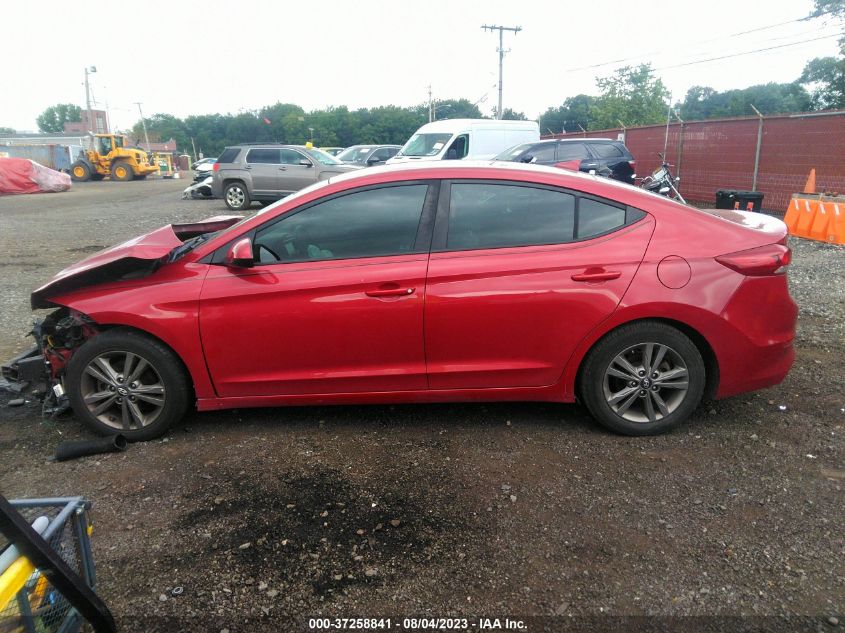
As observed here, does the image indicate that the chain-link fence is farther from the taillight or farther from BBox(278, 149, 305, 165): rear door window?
BBox(278, 149, 305, 165): rear door window

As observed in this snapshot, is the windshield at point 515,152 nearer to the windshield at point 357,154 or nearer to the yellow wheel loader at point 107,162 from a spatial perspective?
the windshield at point 357,154

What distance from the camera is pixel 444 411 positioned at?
4141mm

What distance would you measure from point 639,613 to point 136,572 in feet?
6.82

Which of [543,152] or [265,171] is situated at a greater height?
[543,152]

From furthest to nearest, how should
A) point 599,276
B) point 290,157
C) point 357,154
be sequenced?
point 357,154
point 290,157
point 599,276

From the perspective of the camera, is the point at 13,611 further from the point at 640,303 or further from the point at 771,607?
the point at 640,303

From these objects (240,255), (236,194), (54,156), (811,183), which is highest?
(54,156)

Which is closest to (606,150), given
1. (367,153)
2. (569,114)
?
(367,153)

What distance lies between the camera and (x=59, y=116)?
125750 millimetres

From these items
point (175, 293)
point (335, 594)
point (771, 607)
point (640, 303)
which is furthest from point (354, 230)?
point (771, 607)

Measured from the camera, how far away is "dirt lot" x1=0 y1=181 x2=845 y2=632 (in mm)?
2438

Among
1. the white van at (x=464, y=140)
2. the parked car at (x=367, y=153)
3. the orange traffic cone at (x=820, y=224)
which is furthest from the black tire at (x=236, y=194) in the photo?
the orange traffic cone at (x=820, y=224)

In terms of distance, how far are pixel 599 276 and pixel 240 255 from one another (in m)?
2.06

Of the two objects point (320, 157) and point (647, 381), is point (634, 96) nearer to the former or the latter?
point (320, 157)
